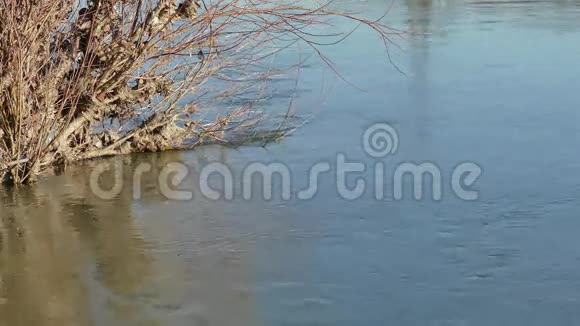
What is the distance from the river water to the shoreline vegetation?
0.18 metres

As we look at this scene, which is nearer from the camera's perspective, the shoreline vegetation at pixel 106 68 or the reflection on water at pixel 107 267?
the reflection on water at pixel 107 267

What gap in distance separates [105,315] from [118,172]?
2.49m

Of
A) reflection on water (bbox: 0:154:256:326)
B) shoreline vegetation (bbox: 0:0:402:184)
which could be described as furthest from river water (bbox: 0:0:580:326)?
shoreline vegetation (bbox: 0:0:402:184)

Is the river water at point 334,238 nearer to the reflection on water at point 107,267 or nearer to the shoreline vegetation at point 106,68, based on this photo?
the reflection on water at point 107,267

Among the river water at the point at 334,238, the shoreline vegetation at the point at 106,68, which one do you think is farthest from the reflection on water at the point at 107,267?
the shoreline vegetation at the point at 106,68

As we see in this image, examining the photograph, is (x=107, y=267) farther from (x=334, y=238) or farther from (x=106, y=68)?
(x=106, y=68)

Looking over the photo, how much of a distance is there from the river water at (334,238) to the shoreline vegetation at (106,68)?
181 mm

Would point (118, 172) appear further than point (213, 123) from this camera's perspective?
No

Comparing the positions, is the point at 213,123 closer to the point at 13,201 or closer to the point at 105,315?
the point at 13,201

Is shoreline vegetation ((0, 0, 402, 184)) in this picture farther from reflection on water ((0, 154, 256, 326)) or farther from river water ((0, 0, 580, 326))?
reflection on water ((0, 154, 256, 326))

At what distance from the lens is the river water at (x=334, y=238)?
399cm

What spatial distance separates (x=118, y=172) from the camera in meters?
6.33

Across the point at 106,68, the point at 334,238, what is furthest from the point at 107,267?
the point at 106,68

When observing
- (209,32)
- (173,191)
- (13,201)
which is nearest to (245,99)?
(209,32)
